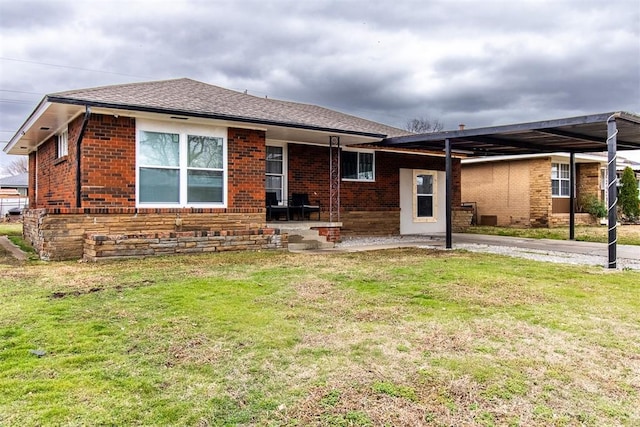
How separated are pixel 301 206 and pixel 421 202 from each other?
528 cm

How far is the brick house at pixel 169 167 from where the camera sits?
8.42m

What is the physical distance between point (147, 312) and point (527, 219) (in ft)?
60.1

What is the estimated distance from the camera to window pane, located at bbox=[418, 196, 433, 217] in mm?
15766

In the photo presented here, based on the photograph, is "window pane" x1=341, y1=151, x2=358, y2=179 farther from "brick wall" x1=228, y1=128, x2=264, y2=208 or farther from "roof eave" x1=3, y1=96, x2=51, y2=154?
"roof eave" x1=3, y1=96, x2=51, y2=154

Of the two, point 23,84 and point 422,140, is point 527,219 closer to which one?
point 422,140

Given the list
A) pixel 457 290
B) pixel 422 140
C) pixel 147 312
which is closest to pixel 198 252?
pixel 147 312

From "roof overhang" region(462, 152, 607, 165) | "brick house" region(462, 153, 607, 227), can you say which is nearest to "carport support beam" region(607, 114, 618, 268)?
"brick house" region(462, 153, 607, 227)

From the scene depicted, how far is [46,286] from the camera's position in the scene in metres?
5.86

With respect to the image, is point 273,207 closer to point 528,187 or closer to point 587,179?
point 528,187

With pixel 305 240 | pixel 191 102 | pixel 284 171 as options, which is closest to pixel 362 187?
pixel 284 171

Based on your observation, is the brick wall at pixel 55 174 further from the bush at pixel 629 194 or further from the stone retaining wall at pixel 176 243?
the bush at pixel 629 194

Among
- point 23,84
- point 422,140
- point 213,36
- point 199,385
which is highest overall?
point 23,84

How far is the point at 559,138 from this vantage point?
11453 millimetres

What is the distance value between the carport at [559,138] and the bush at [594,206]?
7978 mm
